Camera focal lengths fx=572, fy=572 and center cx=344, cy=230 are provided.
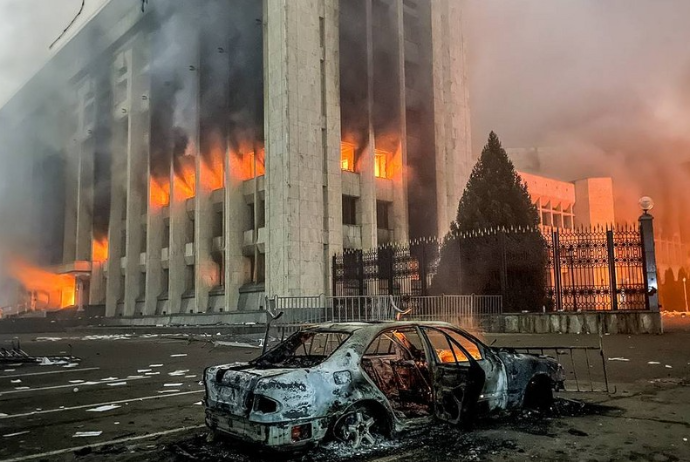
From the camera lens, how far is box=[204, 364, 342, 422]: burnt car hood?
4.34m

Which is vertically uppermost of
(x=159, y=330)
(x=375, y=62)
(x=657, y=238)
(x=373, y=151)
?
(x=375, y=62)

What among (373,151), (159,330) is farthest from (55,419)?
(373,151)

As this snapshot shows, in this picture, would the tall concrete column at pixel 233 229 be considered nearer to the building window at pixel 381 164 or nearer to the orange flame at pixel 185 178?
the orange flame at pixel 185 178

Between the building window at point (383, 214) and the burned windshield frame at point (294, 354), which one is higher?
the building window at point (383, 214)

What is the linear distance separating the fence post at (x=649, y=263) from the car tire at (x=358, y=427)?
539 inches

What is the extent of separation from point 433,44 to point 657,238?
2522 centimetres

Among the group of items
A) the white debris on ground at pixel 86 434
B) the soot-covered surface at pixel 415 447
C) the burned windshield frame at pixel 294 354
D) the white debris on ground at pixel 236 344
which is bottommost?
the white debris on ground at pixel 236 344

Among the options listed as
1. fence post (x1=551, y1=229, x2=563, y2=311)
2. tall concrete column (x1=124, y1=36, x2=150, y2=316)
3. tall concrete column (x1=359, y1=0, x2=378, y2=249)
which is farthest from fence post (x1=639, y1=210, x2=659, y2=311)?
tall concrete column (x1=124, y1=36, x2=150, y2=316)

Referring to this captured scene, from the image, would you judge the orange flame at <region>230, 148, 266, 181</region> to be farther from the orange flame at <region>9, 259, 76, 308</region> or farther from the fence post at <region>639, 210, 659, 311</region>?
the orange flame at <region>9, 259, 76, 308</region>

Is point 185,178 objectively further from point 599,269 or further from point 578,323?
point 578,323

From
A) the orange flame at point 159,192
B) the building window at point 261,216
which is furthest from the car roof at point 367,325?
the orange flame at point 159,192

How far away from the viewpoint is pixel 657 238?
142 feet

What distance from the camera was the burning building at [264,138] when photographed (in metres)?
24.5

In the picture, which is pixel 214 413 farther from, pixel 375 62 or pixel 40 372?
pixel 375 62
